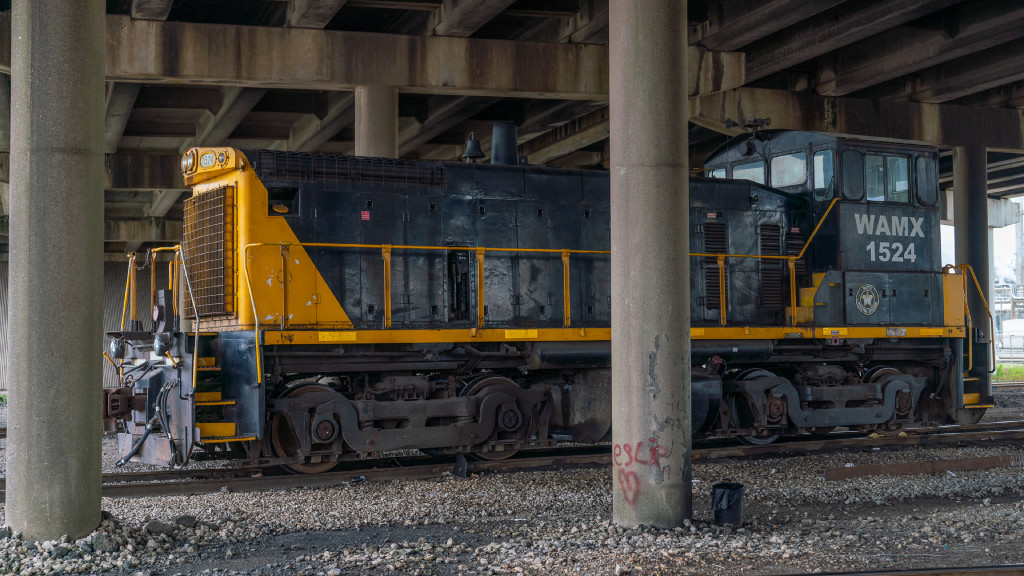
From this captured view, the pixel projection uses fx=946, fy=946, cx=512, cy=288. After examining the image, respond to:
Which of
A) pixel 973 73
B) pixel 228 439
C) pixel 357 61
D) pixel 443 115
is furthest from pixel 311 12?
pixel 973 73

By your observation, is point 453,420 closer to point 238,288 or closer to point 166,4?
point 238,288

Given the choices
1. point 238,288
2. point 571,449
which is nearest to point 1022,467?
point 571,449

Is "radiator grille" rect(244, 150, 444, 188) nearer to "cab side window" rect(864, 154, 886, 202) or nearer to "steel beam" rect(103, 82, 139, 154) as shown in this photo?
"cab side window" rect(864, 154, 886, 202)

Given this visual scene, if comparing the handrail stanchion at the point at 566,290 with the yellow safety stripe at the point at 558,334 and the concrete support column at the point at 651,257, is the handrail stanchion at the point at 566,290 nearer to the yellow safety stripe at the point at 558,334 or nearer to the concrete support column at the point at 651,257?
the yellow safety stripe at the point at 558,334

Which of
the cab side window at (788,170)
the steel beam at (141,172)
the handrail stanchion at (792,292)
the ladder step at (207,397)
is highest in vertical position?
Answer: the steel beam at (141,172)

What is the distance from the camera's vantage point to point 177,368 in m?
7.89

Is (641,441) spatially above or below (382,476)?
above

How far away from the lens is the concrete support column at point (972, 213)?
20312 mm

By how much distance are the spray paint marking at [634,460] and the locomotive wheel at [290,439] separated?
3000mm

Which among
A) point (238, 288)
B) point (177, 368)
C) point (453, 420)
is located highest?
point (238, 288)

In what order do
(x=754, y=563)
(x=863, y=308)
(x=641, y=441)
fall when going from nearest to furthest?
1. (x=754, y=563)
2. (x=641, y=441)
3. (x=863, y=308)

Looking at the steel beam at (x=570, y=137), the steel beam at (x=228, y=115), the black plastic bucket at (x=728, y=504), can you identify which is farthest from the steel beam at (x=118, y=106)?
the black plastic bucket at (x=728, y=504)

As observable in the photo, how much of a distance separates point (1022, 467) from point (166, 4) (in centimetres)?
1159

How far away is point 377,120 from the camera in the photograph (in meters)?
14.1
